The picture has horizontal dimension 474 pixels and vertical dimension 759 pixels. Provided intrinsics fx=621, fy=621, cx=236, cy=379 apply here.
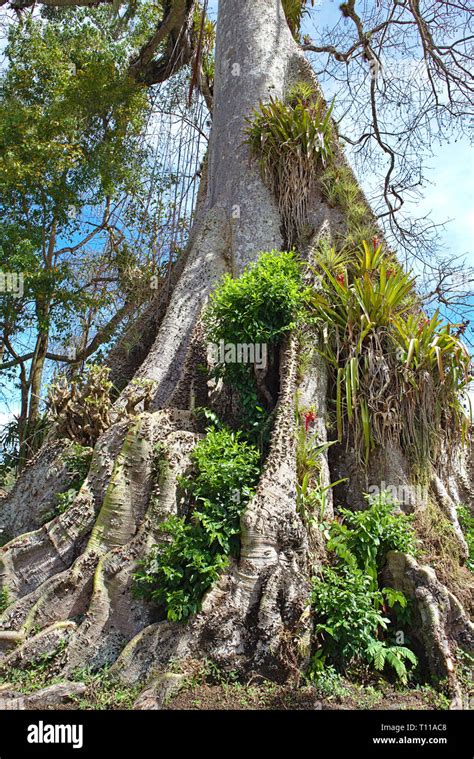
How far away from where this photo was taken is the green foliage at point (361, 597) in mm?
4176

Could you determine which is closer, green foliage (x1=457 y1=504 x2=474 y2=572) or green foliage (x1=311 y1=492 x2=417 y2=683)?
green foliage (x1=311 y1=492 x2=417 y2=683)

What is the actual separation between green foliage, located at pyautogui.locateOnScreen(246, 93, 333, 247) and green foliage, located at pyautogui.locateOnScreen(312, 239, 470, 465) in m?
1.17

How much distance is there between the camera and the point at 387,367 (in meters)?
5.66

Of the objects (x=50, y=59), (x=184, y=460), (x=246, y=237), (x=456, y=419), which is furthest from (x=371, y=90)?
(x=184, y=460)

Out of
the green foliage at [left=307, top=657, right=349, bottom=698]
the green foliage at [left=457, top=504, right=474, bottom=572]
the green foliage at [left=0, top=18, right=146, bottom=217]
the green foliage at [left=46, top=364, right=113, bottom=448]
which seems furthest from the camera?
the green foliage at [left=0, top=18, right=146, bottom=217]

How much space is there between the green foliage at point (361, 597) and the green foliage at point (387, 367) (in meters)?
0.88

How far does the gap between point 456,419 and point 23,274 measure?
547 centimetres

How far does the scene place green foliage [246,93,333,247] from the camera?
22.5ft

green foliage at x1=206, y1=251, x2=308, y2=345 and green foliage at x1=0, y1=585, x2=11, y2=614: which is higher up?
green foliage at x1=206, y1=251, x2=308, y2=345

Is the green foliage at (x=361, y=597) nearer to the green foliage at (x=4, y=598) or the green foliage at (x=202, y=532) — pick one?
the green foliage at (x=202, y=532)

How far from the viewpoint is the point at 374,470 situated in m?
5.62

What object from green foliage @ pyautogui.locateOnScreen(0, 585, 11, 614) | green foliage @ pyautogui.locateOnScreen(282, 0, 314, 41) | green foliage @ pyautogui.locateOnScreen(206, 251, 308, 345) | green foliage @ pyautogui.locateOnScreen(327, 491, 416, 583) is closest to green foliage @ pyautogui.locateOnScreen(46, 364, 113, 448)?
green foliage @ pyautogui.locateOnScreen(206, 251, 308, 345)

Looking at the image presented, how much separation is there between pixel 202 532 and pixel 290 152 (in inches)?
174

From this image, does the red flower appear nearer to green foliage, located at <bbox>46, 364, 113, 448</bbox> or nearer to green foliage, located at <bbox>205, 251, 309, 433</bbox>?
green foliage, located at <bbox>205, 251, 309, 433</bbox>
